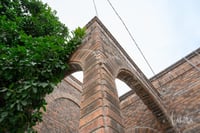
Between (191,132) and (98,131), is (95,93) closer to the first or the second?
(98,131)

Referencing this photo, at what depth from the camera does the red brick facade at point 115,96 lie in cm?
206

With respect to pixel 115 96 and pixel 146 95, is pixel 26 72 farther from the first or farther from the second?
pixel 146 95

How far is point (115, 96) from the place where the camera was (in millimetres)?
2328

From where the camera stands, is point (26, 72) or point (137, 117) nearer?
point (26, 72)

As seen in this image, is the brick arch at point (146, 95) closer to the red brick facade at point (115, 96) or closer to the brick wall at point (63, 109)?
the red brick facade at point (115, 96)

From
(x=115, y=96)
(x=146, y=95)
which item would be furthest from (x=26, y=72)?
(x=146, y=95)

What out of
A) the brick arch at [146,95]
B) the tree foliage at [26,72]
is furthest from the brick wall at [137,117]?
the tree foliage at [26,72]

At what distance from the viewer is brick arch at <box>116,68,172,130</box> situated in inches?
149

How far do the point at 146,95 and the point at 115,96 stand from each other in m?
2.16

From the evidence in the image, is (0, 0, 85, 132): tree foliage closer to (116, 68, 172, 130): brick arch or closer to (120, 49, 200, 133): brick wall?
(116, 68, 172, 130): brick arch

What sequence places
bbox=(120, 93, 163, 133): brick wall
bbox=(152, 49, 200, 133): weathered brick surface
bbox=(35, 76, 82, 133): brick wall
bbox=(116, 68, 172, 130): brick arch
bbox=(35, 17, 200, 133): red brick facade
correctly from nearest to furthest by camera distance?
bbox=(35, 17, 200, 133): red brick facade < bbox=(116, 68, 172, 130): brick arch < bbox=(152, 49, 200, 133): weathered brick surface < bbox=(120, 93, 163, 133): brick wall < bbox=(35, 76, 82, 133): brick wall

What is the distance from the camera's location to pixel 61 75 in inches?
131

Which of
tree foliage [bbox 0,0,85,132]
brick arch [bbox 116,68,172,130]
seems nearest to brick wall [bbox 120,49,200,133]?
brick arch [bbox 116,68,172,130]

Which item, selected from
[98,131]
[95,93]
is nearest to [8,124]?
[95,93]
